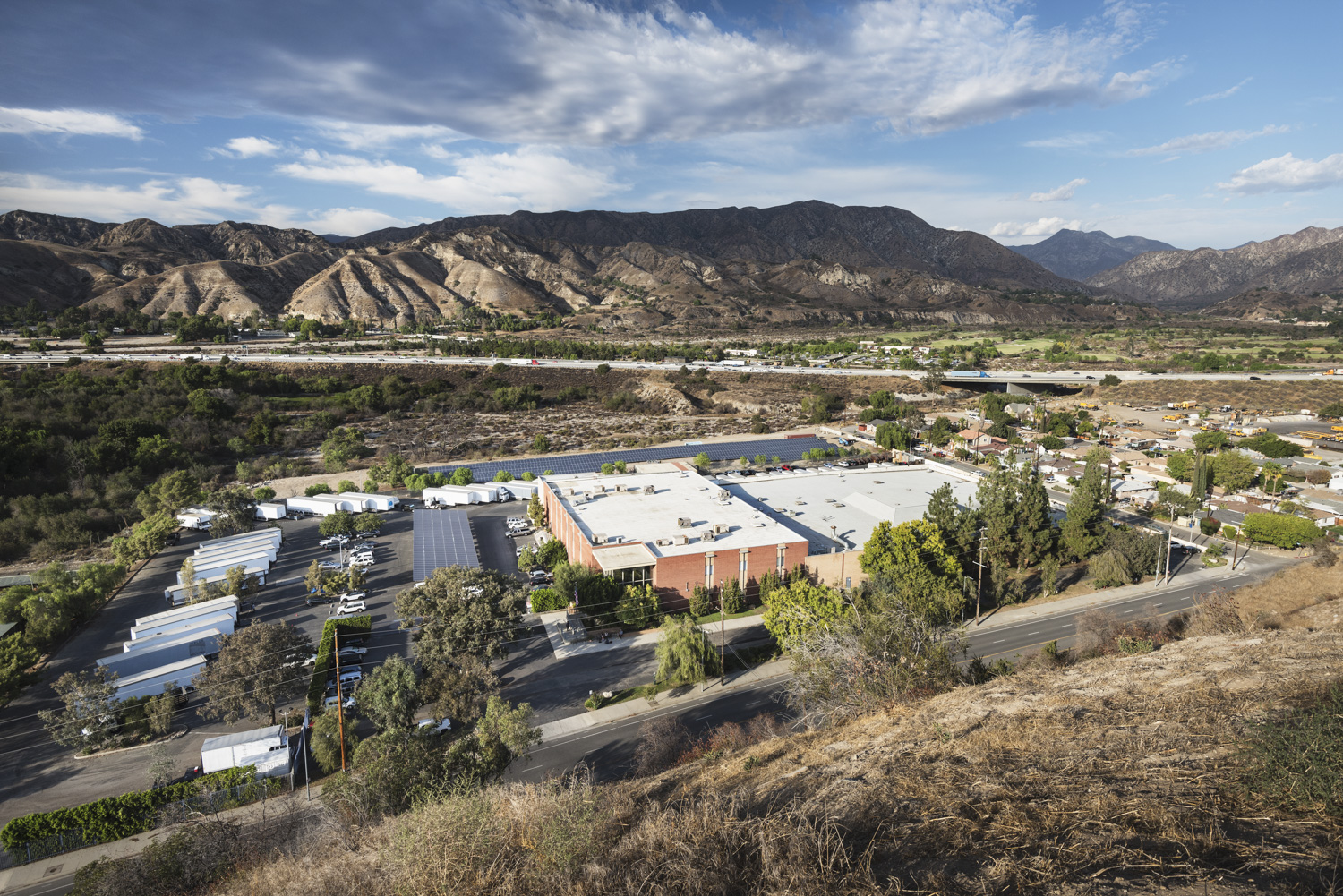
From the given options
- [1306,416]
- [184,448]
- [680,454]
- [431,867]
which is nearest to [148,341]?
[184,448]


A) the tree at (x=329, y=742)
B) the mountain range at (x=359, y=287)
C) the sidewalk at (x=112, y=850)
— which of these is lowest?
the sidewalk at (x=112, y=850)

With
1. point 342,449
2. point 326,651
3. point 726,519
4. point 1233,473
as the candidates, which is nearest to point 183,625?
point 326,651

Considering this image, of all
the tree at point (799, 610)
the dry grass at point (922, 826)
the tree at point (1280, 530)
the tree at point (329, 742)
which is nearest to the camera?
the dry grass at point (922, 826)

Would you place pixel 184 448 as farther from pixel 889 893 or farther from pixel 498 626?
pixel 889 893

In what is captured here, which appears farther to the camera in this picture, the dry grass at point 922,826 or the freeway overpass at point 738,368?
the freeway overpass at point 738,368

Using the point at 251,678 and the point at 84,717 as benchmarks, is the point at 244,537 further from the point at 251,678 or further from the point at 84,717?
the point at 251,678

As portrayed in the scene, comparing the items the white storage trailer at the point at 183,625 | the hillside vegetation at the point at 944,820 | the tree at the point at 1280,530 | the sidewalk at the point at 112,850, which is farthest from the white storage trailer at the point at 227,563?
the tree at the point at 1280,530

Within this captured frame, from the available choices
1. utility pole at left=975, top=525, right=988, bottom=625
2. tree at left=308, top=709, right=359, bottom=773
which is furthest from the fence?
utility pole at left=975, top=525, right=988, bottom=625

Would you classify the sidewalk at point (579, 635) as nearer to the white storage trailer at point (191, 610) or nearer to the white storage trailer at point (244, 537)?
the white storage trailer at point (191, 610)
